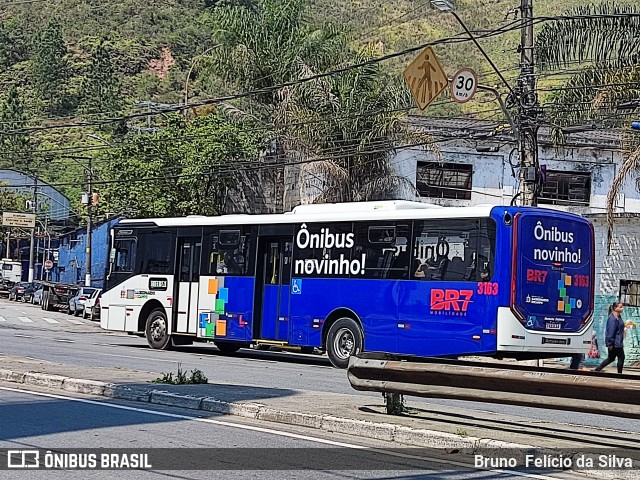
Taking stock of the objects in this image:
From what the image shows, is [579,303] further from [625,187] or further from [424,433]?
[625,187]

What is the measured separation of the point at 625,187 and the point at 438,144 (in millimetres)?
8357

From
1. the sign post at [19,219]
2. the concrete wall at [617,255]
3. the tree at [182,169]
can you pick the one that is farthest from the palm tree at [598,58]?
the sign post at [19,219]

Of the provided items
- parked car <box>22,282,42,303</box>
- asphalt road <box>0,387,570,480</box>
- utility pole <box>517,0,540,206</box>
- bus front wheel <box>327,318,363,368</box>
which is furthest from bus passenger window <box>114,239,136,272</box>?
parked car <box>22,282,42,303</box>

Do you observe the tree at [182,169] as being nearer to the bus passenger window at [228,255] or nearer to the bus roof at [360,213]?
the bus passenger window at [228,255]

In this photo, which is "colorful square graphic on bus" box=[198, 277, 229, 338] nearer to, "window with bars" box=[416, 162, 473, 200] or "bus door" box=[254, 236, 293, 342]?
"bus door" box=[254, 236, 293, 342]

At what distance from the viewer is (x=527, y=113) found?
25.2 metres

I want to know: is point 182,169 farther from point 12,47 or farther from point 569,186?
point 12,47

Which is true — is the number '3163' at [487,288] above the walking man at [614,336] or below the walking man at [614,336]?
above

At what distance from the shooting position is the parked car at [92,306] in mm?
48000

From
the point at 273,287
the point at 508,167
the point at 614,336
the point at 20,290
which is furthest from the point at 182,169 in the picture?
the point at 614,336

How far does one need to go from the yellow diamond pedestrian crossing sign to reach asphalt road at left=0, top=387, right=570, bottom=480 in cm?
1474

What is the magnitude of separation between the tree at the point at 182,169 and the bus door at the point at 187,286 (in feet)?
72.6

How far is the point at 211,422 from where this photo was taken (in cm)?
1205

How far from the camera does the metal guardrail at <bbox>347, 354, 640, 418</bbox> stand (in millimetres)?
9781
